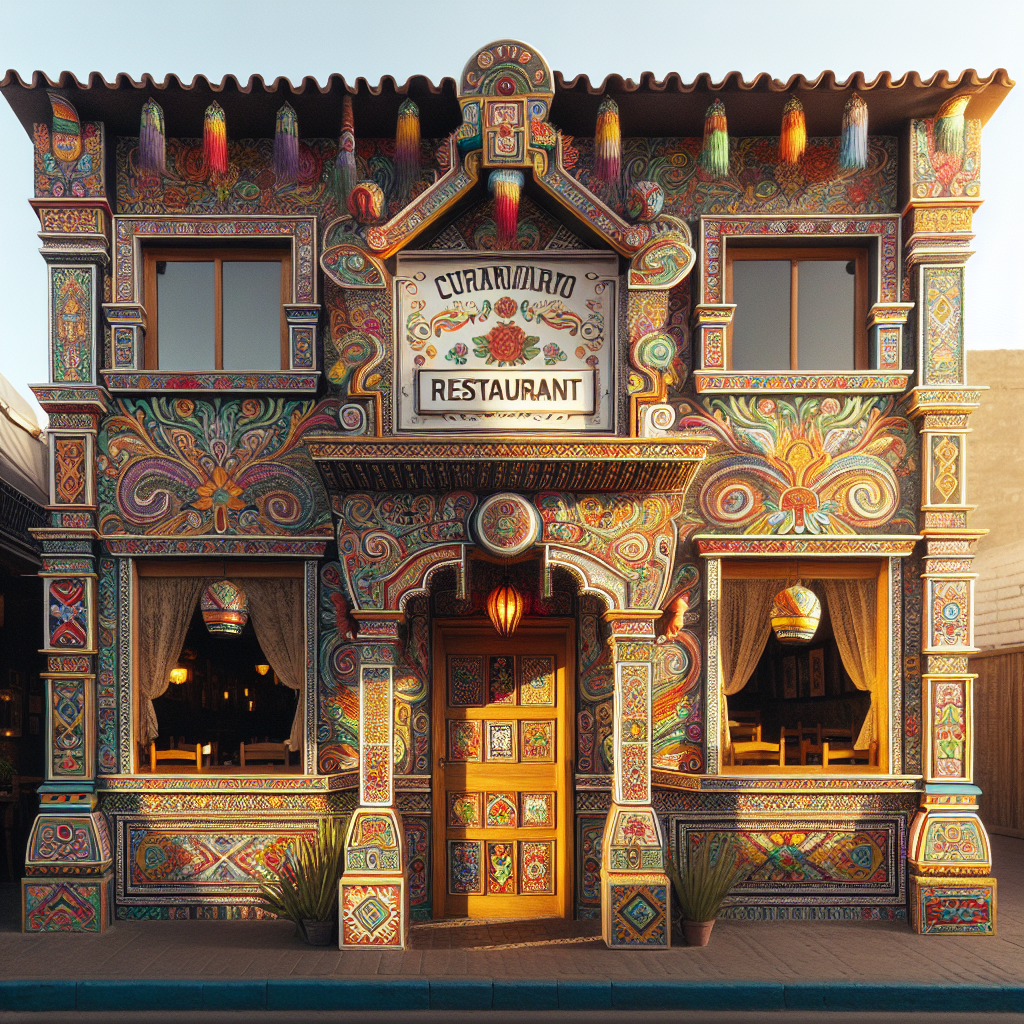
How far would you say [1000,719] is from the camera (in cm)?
1272

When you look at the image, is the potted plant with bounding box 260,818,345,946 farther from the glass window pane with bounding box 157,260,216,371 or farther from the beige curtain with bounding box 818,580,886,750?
the beige curtain with bounding box 818,580,886,750

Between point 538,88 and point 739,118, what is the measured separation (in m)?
1.95

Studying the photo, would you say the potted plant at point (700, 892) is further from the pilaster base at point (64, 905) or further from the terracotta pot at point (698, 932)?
the pilaster base at point (64, 905)

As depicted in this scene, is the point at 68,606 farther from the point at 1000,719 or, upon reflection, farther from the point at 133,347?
the point at 1000,719

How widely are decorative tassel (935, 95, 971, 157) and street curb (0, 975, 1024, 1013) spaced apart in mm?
6800

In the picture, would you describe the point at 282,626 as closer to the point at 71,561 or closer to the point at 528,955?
the point at 71,561

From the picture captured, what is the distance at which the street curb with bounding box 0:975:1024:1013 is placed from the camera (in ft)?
20.7

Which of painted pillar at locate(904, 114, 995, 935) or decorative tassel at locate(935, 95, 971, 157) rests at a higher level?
decorative tassel at locate(935, 95, 971, 157)

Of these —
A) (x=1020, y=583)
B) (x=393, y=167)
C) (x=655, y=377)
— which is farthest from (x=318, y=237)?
(x=1020, y=583)

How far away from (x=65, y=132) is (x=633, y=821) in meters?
7.73

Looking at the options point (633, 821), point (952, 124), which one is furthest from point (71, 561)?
point (952, 124)

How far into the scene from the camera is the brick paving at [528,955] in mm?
6586

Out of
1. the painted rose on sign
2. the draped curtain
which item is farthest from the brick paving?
the painted rose on sign

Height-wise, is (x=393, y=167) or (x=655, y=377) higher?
(x=393, y=167)
